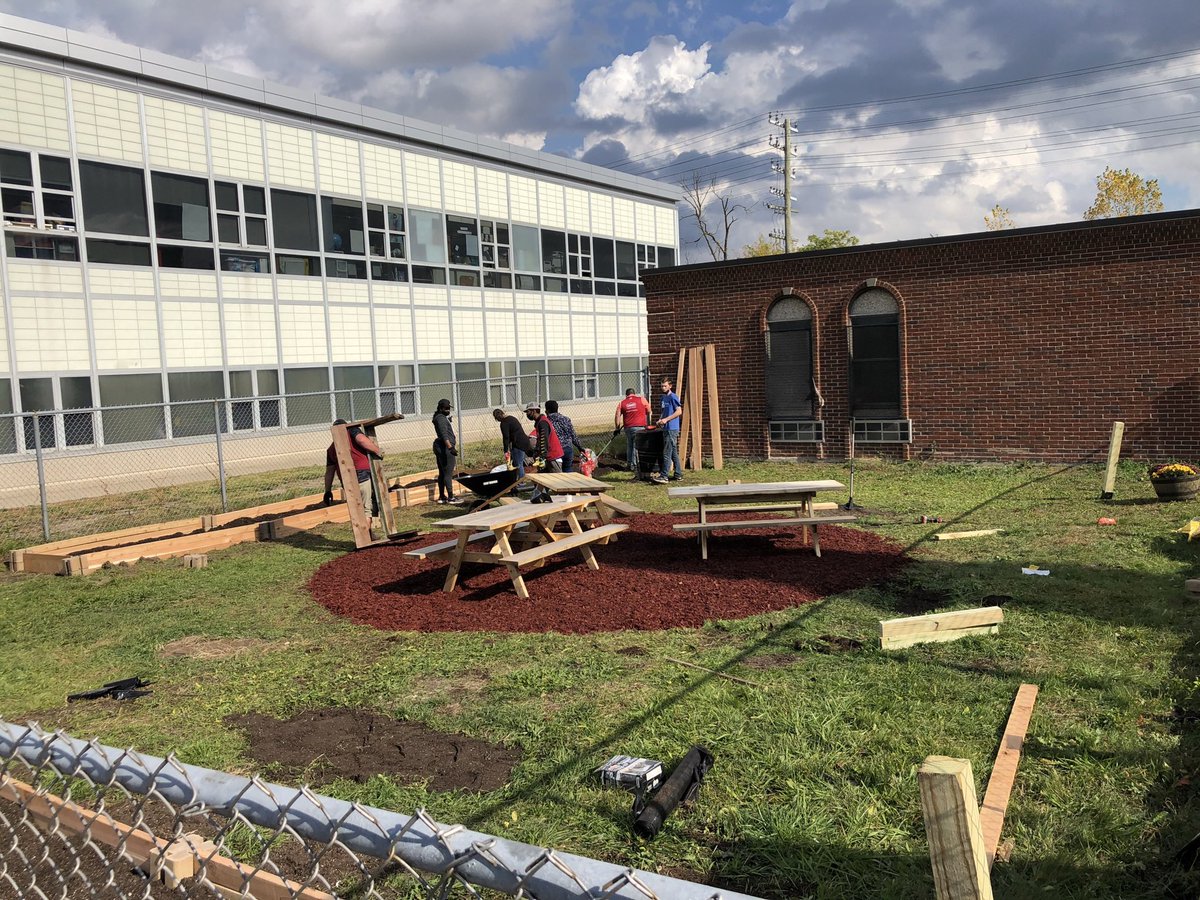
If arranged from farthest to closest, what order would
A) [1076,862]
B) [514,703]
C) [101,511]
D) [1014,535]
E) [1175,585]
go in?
[101,511] < [1014,535] < [1175,585] < [514,703] < [1076,862]

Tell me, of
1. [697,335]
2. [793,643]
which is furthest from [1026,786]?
[697,335]

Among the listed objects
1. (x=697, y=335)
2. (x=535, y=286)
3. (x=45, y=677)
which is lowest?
(x=45, y=677)

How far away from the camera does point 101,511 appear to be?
16828mm

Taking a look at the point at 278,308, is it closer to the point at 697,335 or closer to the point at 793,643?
the point at 697,335

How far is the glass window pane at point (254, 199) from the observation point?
2325 centimetres

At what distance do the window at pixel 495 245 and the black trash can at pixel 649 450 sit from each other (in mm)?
14773

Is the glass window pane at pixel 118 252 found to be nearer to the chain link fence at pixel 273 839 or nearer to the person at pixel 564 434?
the person at pixel 564 434

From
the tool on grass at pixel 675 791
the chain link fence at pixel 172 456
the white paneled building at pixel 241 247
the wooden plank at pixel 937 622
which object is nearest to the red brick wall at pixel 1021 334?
the white paneled building at pixel 241 247

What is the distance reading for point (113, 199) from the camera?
20625mm

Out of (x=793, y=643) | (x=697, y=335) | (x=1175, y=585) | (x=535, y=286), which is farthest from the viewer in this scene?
(x=535, y=286)

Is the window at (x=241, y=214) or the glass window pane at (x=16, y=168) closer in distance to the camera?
the glass window pane at (x=16, y=168)

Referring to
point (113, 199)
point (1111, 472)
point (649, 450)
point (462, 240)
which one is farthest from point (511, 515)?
point (462, 240)

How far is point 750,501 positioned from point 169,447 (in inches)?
638

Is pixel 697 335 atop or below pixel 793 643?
atop
